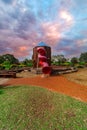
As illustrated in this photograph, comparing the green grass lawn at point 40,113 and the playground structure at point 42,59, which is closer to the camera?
the green grass lawn at point 40,113

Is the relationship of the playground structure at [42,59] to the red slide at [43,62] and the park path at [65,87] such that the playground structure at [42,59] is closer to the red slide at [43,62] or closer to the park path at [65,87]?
the red slide at [43,62]

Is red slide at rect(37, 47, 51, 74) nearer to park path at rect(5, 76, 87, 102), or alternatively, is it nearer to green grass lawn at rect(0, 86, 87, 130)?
park path at rect(5, 76, 87, 102)

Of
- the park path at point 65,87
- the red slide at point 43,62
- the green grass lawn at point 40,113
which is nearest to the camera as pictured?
the green grass lawn at point 40,113

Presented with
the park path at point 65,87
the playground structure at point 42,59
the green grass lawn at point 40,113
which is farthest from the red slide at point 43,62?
the green grass lawn at point 40,113

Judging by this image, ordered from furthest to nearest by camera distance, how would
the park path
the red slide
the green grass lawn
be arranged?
the red slide < the park path < the green grass lawn

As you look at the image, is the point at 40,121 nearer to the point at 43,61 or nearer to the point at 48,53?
the point at 43,61

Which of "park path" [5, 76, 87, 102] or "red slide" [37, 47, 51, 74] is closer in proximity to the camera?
"park path" [5, 76, 87, 102]

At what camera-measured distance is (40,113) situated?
5754mm

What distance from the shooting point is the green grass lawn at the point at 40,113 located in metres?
5.16

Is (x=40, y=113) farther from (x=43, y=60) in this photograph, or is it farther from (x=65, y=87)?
(x=43, y=60)

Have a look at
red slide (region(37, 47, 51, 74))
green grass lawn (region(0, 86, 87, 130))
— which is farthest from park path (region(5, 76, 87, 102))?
red slide (region(37, 47, 51, 74))

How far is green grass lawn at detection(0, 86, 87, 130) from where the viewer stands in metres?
5.16

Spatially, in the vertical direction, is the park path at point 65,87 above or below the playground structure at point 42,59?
below

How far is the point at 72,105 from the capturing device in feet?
21.2
